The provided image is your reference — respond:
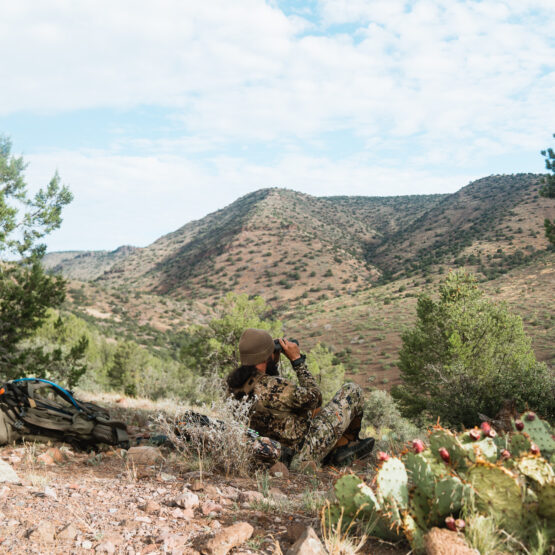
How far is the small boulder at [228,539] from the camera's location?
1.89 meters

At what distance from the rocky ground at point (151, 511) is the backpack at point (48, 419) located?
1.60ft

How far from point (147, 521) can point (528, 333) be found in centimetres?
3176

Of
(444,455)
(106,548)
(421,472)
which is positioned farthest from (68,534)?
(444,455)

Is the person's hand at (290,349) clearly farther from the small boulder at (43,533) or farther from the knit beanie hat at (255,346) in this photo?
the small boulder at (43,533)

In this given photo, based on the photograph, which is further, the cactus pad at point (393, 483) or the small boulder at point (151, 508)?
the small boulder at point (151, 508)

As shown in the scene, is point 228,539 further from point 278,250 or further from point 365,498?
point 278,250

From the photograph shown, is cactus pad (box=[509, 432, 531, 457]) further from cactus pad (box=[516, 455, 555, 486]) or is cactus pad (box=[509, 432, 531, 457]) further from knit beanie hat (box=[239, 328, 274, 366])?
knit beanie hat (box=[239, 328, 274, 366])

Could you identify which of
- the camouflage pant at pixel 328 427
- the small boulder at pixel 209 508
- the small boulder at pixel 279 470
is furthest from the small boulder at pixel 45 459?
the camouflage pant at pixel 328 427

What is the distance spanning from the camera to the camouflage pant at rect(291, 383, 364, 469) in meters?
3.72

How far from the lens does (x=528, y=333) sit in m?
28.1

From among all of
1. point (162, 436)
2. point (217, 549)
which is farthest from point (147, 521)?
point (162, 436)

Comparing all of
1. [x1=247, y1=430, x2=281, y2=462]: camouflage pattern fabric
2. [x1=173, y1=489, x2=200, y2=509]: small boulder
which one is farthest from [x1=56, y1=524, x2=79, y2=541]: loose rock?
[x1=247, y1=430, x2=281, y2=462]: camouflage pattern fabric

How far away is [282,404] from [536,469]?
7.16 ft

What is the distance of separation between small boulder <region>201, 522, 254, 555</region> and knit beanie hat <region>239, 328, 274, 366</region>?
1613mm
